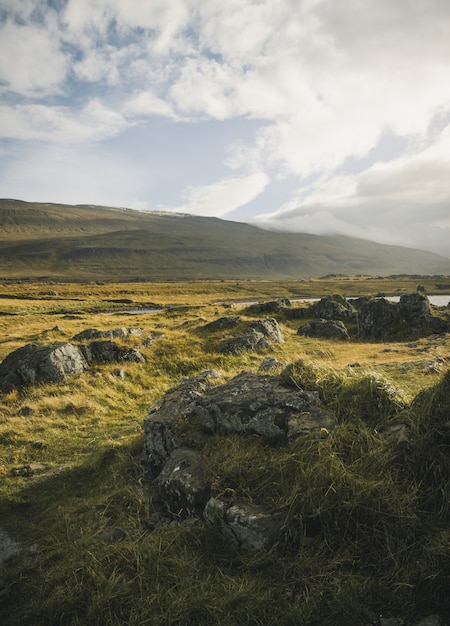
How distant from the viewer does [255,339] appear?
3100cm

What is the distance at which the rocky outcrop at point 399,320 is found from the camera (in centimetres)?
3734

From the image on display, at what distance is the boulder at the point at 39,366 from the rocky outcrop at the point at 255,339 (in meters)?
11.5

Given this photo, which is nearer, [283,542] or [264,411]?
[283,542]

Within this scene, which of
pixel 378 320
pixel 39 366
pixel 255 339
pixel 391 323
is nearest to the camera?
pixel 39 366

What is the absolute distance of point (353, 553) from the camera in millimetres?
5363

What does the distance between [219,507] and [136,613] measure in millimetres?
1906

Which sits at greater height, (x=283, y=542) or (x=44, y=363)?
(x=283, y=542)

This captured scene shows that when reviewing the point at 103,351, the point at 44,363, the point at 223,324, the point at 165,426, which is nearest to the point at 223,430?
the point at 165,426

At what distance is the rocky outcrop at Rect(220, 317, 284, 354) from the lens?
2964 cm

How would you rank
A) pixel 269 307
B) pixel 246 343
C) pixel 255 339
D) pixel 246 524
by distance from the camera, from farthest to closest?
pixel 269 307 → pixel 255 339 → pixel 246 343 → pixel 246 524

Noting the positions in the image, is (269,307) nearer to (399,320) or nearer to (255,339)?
(399,320)

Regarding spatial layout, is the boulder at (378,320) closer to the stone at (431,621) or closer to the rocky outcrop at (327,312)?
the rocky outcrop at (327,312)

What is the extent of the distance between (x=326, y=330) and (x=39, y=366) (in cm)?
2831

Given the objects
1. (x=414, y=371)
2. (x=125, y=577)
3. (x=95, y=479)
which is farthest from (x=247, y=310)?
(x=125, y=577)
